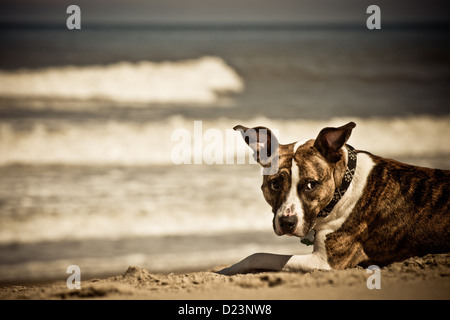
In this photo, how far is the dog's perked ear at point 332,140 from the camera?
165 inches

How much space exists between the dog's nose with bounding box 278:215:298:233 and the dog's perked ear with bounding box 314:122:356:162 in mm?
496

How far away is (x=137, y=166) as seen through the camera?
9562mm

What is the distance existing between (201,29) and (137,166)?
25.8 feet

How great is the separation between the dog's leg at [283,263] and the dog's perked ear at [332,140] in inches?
28.0

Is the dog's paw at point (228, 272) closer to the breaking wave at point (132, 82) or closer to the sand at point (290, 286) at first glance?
the sand at point (290, 286)

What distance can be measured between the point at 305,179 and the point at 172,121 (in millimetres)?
6759

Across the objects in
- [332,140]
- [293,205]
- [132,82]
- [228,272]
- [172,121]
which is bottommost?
[228,272]

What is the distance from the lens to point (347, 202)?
439 cm

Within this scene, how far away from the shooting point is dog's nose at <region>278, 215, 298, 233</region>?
4.13 meters

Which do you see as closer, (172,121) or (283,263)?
(283,263)

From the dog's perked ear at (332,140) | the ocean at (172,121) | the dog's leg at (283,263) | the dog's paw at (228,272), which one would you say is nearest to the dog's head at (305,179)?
the dog's perked ear at (332,140)

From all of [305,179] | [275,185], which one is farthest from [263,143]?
[305,179]

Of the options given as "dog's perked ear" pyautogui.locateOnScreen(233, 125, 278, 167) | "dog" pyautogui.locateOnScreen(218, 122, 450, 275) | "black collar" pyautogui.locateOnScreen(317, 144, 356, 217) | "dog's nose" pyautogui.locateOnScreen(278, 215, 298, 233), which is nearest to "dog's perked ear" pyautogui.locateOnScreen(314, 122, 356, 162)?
"dog" pyautogui.locateOnScreen(218, 122, 450, 275)

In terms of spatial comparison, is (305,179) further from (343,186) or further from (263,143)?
(263,143)
